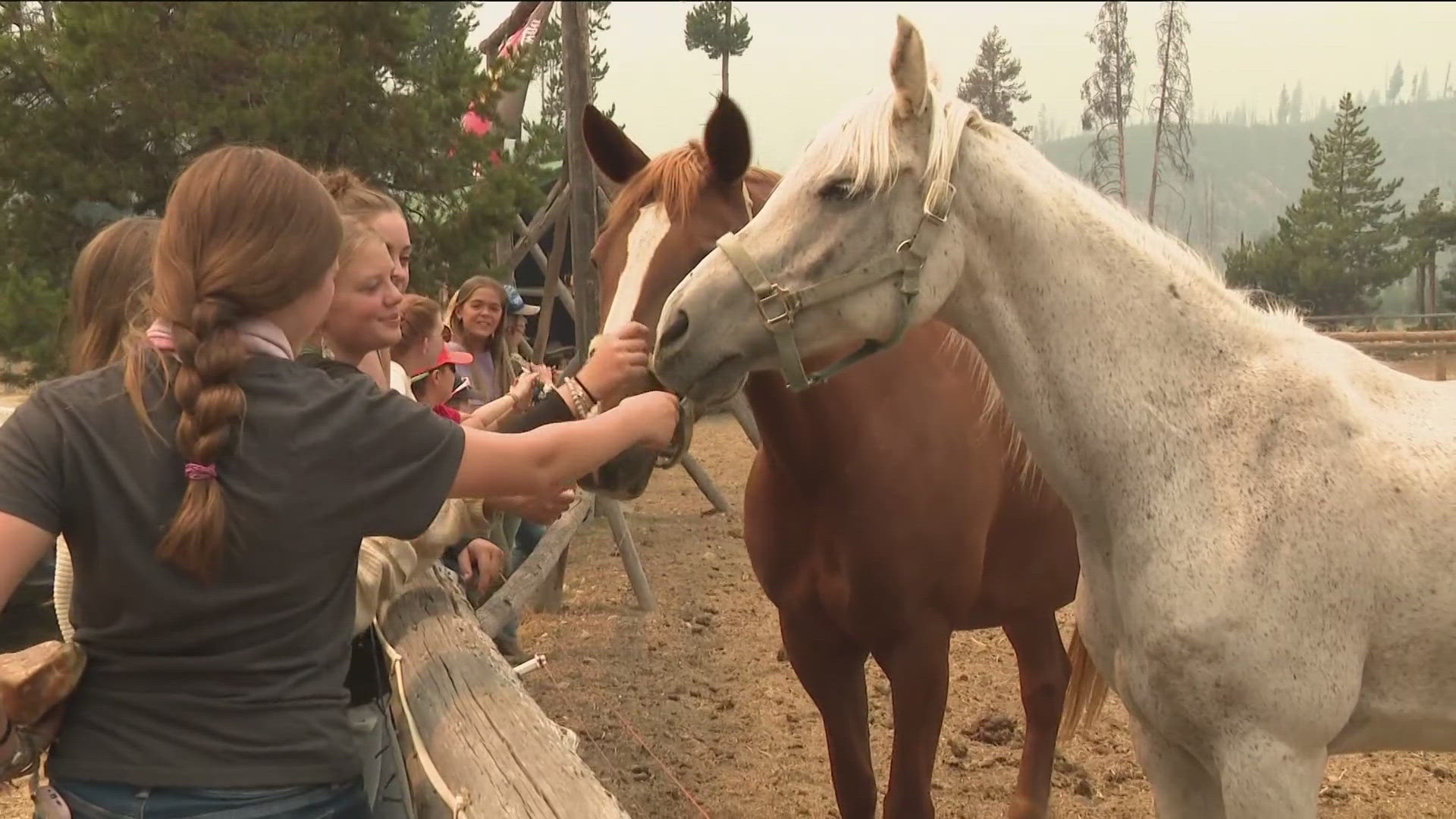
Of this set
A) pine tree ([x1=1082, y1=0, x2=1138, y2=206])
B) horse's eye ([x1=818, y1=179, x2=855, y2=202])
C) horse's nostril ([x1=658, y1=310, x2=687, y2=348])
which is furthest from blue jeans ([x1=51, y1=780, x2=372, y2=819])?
pine tree ([x1=1082, y1=0, x2=1138, y2=206])

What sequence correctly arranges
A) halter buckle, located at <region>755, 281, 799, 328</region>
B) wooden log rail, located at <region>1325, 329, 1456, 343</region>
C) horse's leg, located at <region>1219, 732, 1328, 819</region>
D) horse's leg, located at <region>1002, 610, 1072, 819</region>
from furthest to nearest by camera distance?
1. wooden log rail, located at <region>1325, 329, 1456, 343</region>
2. horse's leg, located at <region>1002, 610, 1072, 819</region>
3. halter buckle, located at <region>755, 281, 799, 328</region>
4. horse's leg, located at <region>1219, 732, 1328, 819</region>

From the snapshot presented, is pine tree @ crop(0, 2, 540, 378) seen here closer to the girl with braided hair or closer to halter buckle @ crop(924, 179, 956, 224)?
the girl with braided hair

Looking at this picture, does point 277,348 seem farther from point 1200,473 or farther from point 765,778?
point 765,778

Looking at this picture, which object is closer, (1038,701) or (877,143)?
(877,143)

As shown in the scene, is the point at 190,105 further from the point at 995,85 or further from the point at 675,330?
the point at 995,85

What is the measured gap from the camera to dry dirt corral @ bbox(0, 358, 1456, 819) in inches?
138

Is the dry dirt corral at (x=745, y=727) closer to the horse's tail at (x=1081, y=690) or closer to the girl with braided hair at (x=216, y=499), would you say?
the horse's tail at (x=1081, y=690)

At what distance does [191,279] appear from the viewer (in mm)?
1101

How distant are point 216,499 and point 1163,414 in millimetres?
1458

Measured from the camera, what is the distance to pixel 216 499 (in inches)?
41.6

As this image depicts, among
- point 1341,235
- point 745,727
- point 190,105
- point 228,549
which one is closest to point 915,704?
point 228,549

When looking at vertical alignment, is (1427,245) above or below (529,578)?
above

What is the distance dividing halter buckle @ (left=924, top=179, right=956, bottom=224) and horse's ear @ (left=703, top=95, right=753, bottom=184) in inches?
27.4

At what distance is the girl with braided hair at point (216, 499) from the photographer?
42.3 inches
